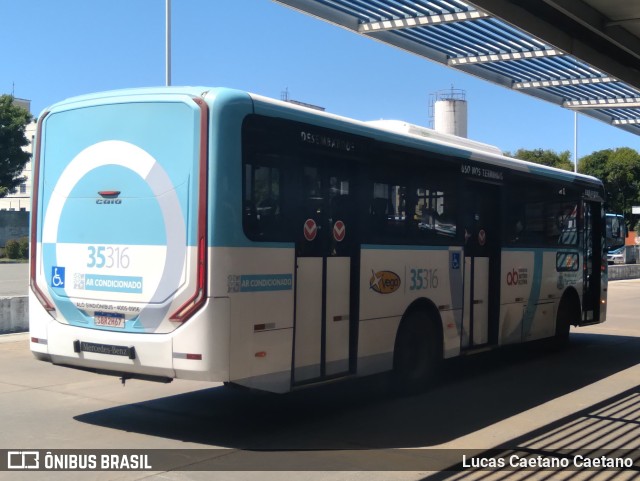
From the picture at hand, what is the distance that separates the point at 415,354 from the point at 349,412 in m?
1.44

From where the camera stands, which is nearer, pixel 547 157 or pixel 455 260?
pixel 455 260

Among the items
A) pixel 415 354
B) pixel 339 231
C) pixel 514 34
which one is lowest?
pixel 415 354

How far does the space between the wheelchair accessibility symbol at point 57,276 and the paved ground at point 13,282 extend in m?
13.9

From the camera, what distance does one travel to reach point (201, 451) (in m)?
6.81

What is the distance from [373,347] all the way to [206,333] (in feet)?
8.68

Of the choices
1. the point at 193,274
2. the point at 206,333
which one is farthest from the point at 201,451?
the point at 193,274

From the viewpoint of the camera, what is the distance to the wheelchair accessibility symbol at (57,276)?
7469 mm

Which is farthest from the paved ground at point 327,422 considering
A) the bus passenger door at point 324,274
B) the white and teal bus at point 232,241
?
the bus passenger door at point 324,274

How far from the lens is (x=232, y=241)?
6.71 m

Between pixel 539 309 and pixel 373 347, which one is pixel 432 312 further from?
pixel 539 309

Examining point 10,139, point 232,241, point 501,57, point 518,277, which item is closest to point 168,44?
point 501,57

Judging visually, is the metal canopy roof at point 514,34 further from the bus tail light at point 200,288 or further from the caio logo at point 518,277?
the bus tail light at point 200,288

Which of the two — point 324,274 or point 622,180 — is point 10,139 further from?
point 324,274

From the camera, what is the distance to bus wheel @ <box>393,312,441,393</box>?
30.4ft
